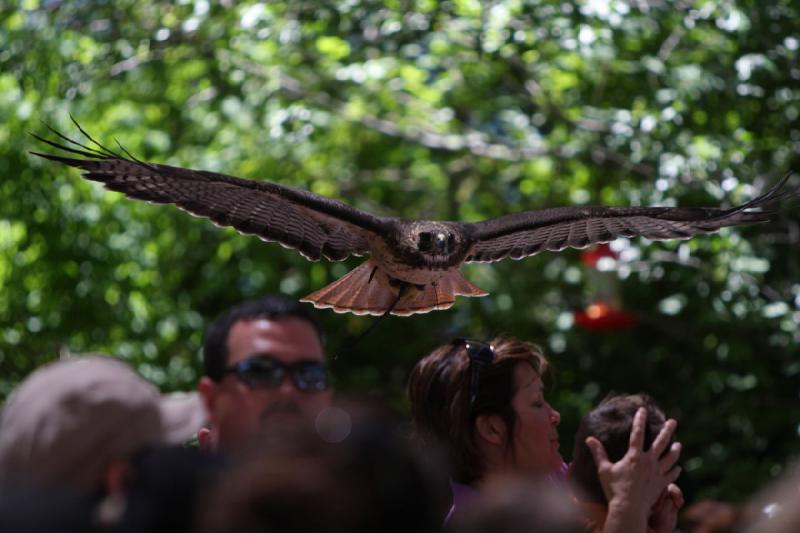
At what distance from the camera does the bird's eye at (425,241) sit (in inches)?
202

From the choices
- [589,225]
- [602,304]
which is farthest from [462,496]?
[602,304]

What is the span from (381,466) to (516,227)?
3.53 m

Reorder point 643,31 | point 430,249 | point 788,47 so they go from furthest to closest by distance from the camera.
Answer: point 643,31
point 788,47
point 430,249

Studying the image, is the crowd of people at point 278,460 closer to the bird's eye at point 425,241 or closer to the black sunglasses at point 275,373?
the black sunglasses at point 275,373

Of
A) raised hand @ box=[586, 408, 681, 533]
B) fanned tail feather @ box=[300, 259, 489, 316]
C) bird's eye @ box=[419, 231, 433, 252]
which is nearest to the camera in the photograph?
raised hand @ box=[586, 408, 681, 533]

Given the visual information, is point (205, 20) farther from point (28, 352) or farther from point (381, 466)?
point (381, 466)

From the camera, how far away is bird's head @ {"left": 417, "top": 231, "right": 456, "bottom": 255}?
512cm

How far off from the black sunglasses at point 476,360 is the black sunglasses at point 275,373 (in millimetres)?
441

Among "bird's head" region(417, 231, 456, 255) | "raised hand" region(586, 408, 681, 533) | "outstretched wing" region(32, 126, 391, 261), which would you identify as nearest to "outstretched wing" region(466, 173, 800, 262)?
"bird's head" region(417, 231, 456, 255)

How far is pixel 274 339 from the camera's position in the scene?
3.35 meters

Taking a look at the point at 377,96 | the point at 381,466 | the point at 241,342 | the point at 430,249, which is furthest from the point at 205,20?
the point at 381,466

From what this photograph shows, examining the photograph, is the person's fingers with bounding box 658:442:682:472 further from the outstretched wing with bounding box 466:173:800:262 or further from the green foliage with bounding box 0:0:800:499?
the green foliage with bounding box 0:0:800:499

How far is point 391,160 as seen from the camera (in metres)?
9.56

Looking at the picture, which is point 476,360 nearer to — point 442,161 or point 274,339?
point 274,339
